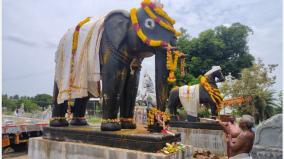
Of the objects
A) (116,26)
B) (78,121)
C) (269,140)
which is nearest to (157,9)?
(116,26)

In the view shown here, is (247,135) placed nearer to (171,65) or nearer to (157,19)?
(171,65)

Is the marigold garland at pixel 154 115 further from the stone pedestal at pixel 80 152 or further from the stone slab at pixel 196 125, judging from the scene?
the stone slab at pixel 196 125

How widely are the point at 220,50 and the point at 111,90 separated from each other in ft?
54.6

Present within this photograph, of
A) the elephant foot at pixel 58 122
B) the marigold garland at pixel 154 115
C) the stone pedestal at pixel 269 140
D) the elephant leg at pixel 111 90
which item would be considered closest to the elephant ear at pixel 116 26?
the elephant leg at pixel 111 90

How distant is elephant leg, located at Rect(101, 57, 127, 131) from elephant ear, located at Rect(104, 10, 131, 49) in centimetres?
30

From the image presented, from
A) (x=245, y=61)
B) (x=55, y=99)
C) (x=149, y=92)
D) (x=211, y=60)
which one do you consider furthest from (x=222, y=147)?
(x=245, y=61)

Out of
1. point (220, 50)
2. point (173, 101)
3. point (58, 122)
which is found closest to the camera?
point (58, 122)

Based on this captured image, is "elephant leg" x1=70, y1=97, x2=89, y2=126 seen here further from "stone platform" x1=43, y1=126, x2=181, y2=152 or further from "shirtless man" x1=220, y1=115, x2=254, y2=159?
"shirtless man" x1=220, y1=115, x2=254, y2=159

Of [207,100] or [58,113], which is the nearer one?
[58,113]

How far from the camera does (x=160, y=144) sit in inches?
131

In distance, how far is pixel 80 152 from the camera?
13.2ft

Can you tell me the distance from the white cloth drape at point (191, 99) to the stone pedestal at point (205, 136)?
41cm

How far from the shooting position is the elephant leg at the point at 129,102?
4.43 meters

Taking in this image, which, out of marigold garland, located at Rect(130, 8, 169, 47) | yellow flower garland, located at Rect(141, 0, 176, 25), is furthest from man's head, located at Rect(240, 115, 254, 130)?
yellow flower garland, located at Rect(141, 0, 176, 25)
